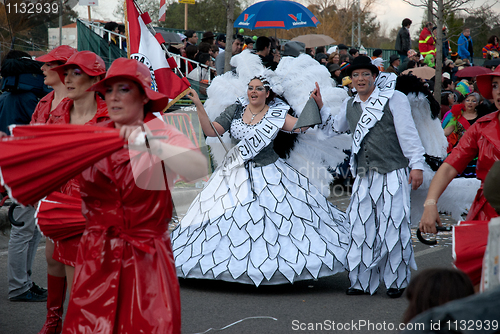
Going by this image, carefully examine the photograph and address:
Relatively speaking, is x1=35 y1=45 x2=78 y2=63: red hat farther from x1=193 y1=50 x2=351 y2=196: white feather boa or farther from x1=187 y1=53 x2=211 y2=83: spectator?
x1=187 y1=53 x2=211 y2=83: spectator

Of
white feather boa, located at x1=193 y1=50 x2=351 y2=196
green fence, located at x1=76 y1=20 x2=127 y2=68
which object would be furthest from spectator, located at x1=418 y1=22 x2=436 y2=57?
white feather boa, located at x1=193 y1=50 x2=351 y2=196

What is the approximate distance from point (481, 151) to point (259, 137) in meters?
2.43

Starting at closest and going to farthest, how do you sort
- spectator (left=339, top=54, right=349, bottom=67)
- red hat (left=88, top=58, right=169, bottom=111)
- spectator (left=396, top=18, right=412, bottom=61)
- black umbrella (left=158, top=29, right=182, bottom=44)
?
1. red hat (left=88, top=58, right=169, bottom=111)
2. spectator (left=339, top=54, right=349, bottom=67)
3. black umbrella (left=158, top=29, right=182, bottom=44)
4. spectator (left=396, top=18, right=412, bottom=61)

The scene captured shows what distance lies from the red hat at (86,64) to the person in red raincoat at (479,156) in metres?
2.26

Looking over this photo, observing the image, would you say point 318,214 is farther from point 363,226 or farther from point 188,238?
point 188,238

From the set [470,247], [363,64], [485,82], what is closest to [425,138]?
[363,64]

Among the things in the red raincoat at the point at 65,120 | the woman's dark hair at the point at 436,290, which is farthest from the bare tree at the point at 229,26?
the woman's dark hair at the point at 436,290

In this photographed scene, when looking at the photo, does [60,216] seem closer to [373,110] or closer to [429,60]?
[373,110]

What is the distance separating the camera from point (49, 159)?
2.29 metres

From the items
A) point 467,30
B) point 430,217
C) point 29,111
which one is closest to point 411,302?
point 430,217

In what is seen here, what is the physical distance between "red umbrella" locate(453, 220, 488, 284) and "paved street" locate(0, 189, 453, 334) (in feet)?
5.70

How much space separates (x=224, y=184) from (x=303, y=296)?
128 cm

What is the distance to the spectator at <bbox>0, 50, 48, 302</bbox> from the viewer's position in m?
4.68

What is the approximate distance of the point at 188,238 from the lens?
5.29 meters
